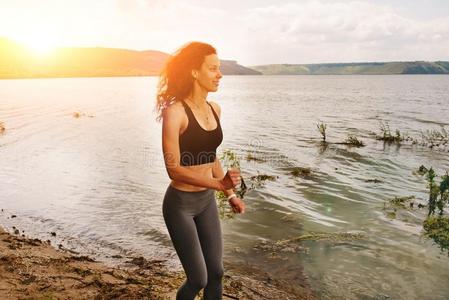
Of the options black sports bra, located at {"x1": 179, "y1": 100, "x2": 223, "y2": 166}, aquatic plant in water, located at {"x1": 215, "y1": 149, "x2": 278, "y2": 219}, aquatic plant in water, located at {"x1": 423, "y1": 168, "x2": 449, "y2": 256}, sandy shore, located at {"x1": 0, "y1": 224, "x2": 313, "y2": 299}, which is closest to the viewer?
black sports bra, located at {"x1": 179, "y1": 100, "x2": 223, "y2": 166}

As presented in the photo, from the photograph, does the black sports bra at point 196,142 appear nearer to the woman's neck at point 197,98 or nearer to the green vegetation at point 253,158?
the woman's neck at point 197,98

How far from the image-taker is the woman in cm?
330

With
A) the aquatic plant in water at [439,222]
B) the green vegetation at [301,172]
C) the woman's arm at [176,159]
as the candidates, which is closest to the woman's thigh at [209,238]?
the woman's arm at [176,159]

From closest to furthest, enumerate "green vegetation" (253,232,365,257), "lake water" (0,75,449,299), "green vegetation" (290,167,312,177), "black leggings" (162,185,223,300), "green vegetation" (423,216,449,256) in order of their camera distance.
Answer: "black leggings" (162,185,223,300), "lake water" (0,75,449,299), "green vegetation" (253,232,365,257), "green vegetation" (423,216,449,256), "green vegetation" (290,167,312,177)

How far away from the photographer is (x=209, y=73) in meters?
3.58

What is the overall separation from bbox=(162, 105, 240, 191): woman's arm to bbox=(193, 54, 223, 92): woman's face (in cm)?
43

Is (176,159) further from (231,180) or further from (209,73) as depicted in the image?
(209,73)

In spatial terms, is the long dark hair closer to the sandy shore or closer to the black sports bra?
the black sports bra

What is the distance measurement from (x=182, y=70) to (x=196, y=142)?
70 cm

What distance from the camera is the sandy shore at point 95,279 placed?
568cm

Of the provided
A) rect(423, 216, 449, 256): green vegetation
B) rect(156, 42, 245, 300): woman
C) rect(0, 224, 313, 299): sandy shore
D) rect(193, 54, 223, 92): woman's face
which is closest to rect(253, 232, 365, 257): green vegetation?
rect(0, 224, 313, 299): sandy shore

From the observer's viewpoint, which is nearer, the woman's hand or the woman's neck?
the woman's hand

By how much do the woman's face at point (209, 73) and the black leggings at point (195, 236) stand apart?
1028mm

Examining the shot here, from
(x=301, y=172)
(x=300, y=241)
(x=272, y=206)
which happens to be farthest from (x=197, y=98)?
(x=301, y=172)
